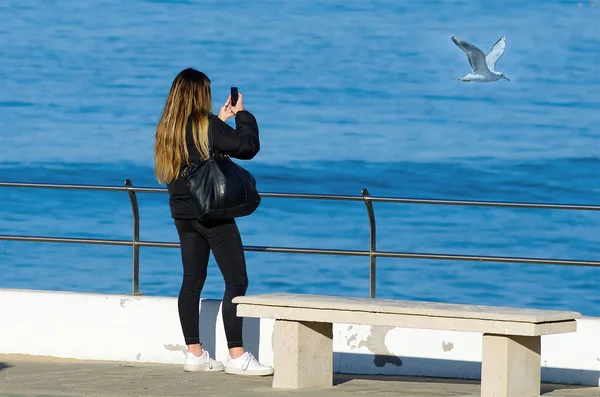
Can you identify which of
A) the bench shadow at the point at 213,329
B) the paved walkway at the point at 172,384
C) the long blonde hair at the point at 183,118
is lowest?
the paved walkway at the point at 172,384

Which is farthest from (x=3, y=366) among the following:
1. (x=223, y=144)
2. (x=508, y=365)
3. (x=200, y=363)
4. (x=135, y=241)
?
(x=508, y=365)

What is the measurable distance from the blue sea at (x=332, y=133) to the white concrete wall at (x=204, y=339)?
2057cm

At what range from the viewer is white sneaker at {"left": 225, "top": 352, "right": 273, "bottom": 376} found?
6.93 metres

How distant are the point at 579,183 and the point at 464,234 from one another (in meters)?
7.17

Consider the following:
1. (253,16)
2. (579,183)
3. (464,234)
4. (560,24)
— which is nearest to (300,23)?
(253,16)

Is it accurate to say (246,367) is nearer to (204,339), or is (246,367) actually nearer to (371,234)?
(204,339)

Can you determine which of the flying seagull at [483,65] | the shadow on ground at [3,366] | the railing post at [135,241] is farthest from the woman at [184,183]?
the flying seagull at [483,65]

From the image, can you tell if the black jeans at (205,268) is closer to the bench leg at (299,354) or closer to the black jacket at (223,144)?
the black jacket at (223,144)

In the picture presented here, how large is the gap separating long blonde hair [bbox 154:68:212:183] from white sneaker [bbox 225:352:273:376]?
1.06 meters

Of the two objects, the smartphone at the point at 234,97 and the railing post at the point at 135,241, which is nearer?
the smartphone at the point at 234,97

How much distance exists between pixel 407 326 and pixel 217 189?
4.18ft

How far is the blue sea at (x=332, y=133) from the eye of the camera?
32875mm

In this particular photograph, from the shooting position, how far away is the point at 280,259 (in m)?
33.7

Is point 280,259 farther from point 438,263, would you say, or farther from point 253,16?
point 253,16
